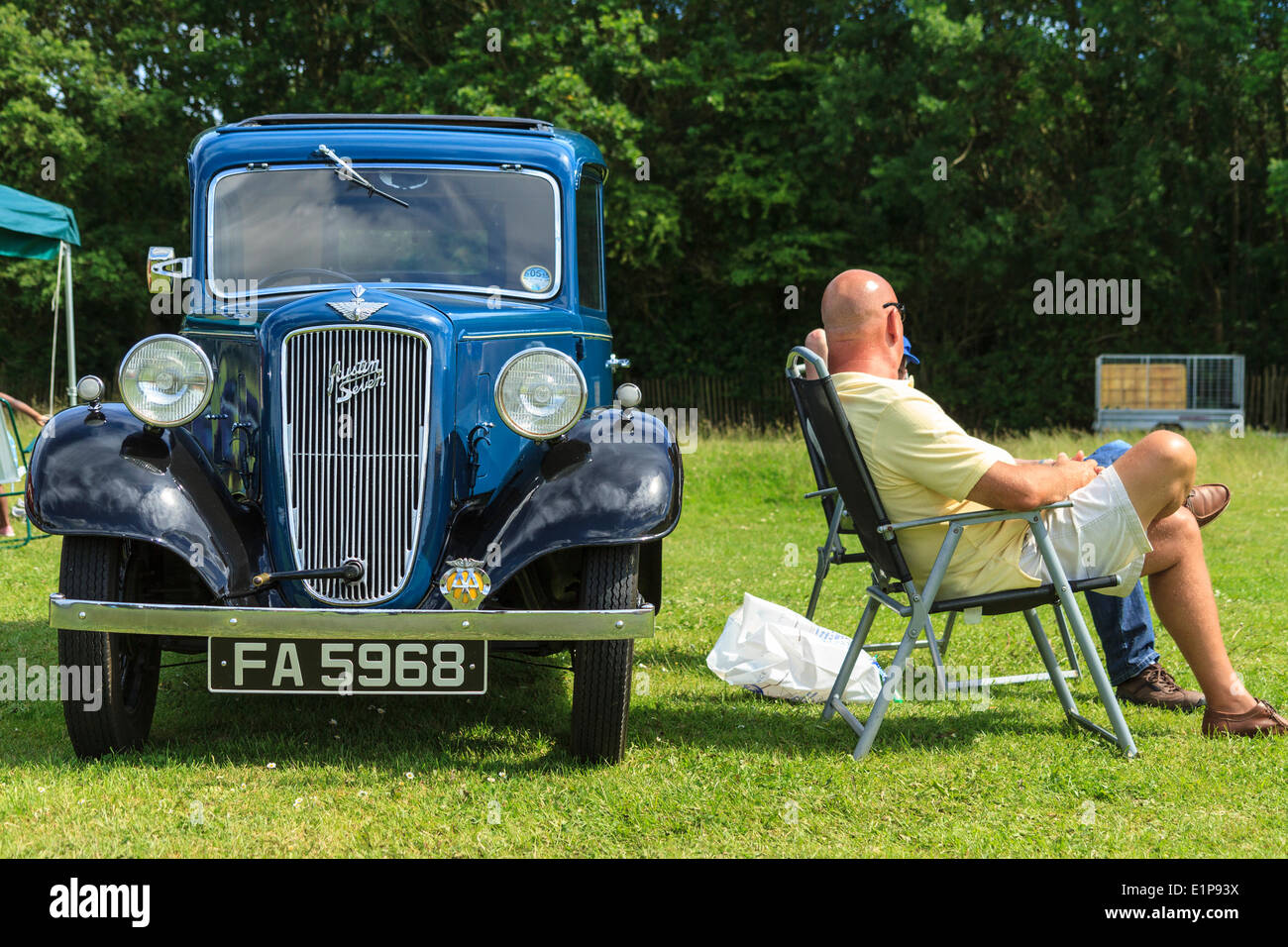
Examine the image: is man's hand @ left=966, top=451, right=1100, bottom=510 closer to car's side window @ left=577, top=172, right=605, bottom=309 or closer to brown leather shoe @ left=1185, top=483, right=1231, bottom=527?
brown leather shoe @ left=1185, top=483, right=1231, bottom=527

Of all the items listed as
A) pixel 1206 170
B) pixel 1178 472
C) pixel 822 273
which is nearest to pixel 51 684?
pixel 1178 472

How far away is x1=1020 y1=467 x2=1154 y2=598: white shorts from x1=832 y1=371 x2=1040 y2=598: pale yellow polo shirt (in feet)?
0.37

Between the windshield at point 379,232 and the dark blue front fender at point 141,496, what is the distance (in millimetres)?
1078

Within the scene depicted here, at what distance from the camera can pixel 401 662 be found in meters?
3.65

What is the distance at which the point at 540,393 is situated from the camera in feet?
13.0

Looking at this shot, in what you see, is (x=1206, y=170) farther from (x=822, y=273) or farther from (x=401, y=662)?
(x=401, y=662)

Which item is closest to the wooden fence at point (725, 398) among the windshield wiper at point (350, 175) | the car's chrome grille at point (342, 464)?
the windshield wiper at point (350, 175)

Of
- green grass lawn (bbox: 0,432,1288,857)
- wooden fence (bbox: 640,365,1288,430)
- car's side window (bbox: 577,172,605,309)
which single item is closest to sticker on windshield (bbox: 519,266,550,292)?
car's side window (bbox: 577,172,605,309)

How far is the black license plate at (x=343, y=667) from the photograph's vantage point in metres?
3.62

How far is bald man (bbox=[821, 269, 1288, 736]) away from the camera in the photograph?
12.4 feet

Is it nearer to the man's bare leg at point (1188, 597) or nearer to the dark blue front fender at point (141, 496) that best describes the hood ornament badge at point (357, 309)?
the dark blue front fender at point (141, 496)

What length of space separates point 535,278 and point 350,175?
872 millimetres

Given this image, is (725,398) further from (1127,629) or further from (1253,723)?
(1253,723)

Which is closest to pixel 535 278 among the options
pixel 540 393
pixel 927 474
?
pixel 540 393
